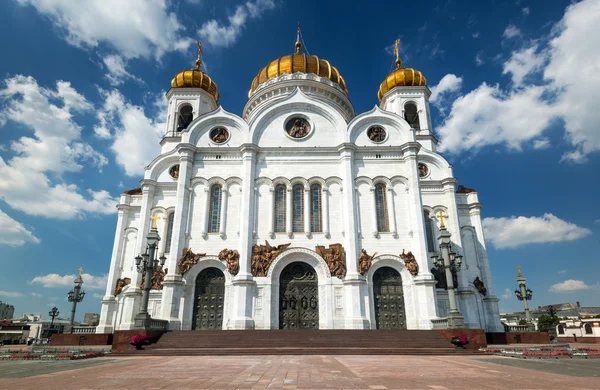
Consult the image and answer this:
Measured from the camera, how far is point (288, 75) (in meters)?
30.2

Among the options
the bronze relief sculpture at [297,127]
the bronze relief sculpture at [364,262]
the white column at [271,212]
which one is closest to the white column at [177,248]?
the white column at [271,212]

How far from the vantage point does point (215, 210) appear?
22516 millimetres

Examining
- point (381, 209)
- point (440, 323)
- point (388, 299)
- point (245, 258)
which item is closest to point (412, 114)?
point (381, 209)

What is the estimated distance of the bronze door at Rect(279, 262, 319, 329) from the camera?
65.8 feet

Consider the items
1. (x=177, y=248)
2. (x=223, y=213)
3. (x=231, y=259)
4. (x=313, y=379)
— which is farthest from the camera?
(x=223, y=213)

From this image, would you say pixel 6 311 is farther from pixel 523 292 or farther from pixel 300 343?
pixel 523 292

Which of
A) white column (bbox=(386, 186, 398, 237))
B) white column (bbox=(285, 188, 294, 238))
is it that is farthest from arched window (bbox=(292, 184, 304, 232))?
white column (bbox=(386, 186, 398, 237))

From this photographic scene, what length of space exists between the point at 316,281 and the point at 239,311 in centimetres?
467

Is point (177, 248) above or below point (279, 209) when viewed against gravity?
below

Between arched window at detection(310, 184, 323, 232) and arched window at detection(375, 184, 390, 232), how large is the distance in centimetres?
361

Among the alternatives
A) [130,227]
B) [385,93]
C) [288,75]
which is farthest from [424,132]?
[130,227]

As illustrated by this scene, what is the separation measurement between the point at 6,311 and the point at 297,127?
95750mm

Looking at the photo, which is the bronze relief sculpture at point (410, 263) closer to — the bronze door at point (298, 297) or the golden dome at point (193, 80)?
the bronze door at point (298, 297)

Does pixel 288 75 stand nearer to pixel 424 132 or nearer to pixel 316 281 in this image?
pixel 424 132
